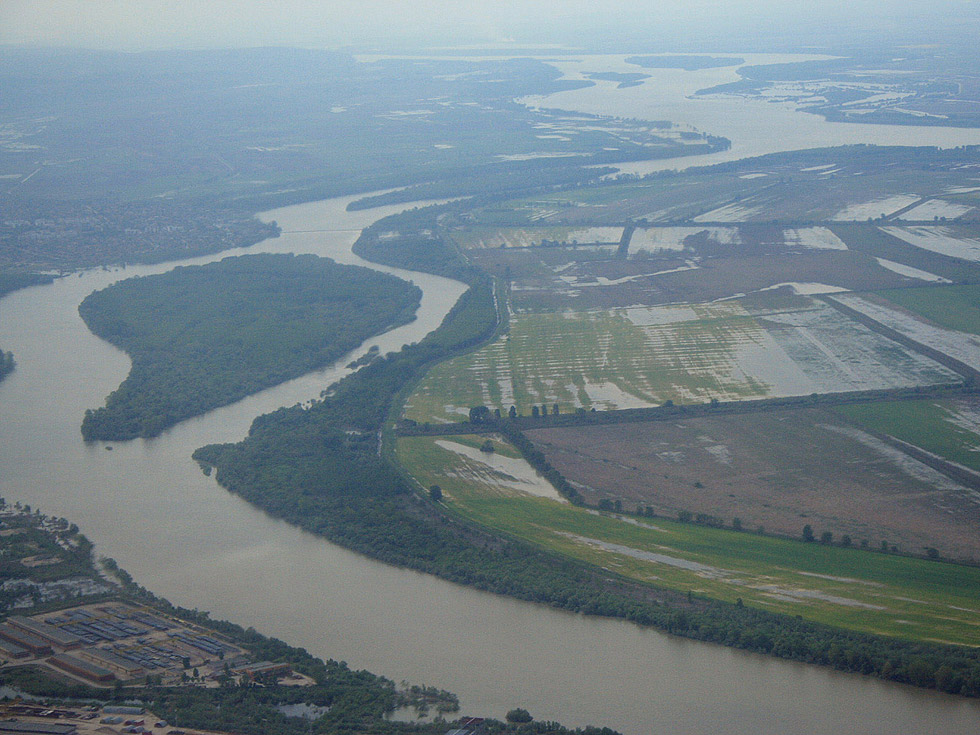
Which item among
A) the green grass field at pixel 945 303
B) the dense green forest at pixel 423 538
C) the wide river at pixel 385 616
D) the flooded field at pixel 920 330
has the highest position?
the green grass field at pixel 945 303

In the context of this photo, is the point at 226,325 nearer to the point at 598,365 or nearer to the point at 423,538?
the point at 598,365

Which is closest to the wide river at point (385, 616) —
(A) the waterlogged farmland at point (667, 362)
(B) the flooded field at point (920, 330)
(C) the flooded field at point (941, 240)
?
(A) the waterlogged farmland at point (667, 362)

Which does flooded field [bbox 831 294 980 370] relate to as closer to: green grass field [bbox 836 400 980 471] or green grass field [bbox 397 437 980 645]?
green grass field [bbox 836 400 980 471]

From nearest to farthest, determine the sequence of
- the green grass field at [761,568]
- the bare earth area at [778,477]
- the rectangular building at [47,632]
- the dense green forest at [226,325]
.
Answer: the rectangular building at [47,632] < the green grass field at [761,568] < the bare earth area at [778,477] < the dense green forest at [226,325]

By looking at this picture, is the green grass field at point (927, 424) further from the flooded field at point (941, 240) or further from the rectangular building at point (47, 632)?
the rectangular building at point (47, 632)

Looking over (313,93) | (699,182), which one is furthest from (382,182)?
(313,93)

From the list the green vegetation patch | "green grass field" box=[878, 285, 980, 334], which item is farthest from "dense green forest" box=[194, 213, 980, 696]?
"green grass field" box=[878, 285, 980, 334]

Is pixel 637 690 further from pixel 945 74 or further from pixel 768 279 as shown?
pixel 945 74

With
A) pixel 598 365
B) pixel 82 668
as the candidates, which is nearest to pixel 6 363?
pixel 598 365
